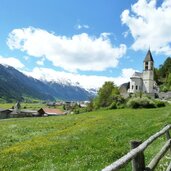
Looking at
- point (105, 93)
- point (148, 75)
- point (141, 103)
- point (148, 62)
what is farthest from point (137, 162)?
point (148, 62)

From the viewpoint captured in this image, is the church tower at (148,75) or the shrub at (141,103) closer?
the shrub at (141,103)

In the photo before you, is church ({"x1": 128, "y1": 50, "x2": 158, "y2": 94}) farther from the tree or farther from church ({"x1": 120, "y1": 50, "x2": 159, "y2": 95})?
the tree

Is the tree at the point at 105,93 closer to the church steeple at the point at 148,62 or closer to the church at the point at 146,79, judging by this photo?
the church at the point at 146,79

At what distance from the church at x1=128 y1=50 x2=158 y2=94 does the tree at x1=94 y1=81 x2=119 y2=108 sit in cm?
1816

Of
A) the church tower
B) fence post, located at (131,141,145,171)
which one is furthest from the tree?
fence post, located at (131,141,145,171)

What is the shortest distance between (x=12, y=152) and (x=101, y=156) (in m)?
8.45

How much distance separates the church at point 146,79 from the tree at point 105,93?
59.6ft

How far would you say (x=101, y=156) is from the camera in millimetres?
21609

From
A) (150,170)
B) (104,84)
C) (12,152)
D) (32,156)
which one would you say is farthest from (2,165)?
(104,84)

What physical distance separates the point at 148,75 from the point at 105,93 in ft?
95.0

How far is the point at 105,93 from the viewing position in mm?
122500

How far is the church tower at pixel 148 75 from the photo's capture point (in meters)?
143

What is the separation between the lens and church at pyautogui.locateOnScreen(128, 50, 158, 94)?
14334 centimetres

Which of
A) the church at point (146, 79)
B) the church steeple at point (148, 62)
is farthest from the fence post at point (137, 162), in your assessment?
the church steeple at point (148, 62)
